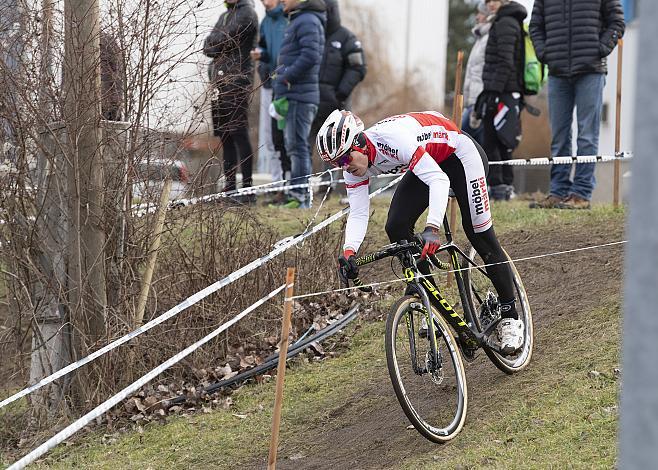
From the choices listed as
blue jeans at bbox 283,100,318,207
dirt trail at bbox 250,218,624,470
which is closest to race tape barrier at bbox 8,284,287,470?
dirt trail at bbox 250,218,624,470

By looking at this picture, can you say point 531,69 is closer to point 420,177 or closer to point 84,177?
point 84,177

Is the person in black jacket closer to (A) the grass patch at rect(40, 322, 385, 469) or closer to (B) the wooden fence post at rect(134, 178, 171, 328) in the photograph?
(A) the grass patch at rect(40, 322, 385, 469)

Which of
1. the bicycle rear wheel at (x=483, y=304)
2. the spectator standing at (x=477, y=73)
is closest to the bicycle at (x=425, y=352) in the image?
the bicycle rear wheel at (x=483, y=304)

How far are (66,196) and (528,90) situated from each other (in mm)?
6130

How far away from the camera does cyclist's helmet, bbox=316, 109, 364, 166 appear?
6148 mm

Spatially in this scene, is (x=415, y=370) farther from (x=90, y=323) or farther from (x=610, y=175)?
(x=610, y=175)

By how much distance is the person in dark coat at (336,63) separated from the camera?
12.8 metres

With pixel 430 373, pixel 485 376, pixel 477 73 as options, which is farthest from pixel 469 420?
pixel 477 73

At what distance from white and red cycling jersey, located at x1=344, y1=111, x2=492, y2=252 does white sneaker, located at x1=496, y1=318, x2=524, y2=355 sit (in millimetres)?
647

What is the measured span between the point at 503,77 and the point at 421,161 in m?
5.86

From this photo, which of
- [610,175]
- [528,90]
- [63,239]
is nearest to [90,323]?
[63,239]

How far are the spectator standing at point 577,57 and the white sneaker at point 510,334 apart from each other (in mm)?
4540

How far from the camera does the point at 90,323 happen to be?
7977 mm

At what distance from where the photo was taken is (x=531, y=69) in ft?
39.3
